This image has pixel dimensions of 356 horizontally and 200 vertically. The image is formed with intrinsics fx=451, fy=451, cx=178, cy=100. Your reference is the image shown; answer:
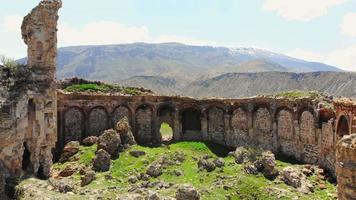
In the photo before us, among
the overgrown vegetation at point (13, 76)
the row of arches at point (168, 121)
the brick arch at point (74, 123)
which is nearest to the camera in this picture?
the overgrown vegetation at point (13, 76)

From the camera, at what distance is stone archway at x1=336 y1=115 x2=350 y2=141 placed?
2841 cm

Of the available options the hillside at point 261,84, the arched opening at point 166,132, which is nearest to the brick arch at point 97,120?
the arched opening at point 166,132

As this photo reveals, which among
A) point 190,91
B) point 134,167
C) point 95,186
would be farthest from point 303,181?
point 190,91

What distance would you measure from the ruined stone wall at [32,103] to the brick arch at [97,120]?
50.2 ft

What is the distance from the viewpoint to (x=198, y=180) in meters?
28.1

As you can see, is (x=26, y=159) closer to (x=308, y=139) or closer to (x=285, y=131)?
(x=308, y=139)

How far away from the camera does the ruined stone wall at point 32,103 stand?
1833 centimetres

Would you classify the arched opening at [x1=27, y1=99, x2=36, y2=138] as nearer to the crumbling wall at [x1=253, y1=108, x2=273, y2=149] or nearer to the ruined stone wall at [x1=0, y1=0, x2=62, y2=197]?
the ruined stone wall at [x1=0, y1=0, x2=62, y2=197]

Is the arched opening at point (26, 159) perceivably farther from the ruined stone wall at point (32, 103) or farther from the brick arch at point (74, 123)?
the brick arch at point (74, 123)

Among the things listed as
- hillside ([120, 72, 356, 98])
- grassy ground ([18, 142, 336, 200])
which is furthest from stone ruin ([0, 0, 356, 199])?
hillside ([120, 72, 356, 98])

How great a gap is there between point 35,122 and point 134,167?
10566 millimetres

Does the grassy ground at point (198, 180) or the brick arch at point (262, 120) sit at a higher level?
the brick arch at point (262, 120)

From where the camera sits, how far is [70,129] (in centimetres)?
3797

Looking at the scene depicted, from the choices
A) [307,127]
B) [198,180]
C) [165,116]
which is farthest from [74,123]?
[307,127]
